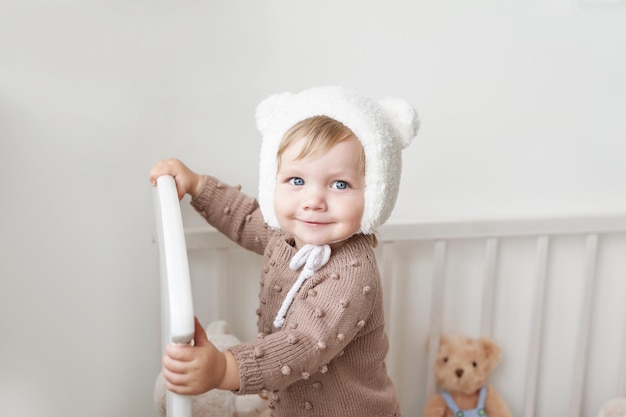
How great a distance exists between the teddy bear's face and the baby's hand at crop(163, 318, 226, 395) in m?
0.79

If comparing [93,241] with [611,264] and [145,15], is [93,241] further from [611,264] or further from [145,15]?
[611,264]

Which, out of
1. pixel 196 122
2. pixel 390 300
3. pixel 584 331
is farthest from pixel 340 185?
pixel 584 331

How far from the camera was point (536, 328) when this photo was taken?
1.72 metres

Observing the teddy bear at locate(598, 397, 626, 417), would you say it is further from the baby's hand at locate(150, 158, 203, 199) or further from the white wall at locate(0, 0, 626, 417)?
the baby's hand at locate(150, 158, 203, 199)

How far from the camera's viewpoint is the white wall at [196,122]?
1.41 metres

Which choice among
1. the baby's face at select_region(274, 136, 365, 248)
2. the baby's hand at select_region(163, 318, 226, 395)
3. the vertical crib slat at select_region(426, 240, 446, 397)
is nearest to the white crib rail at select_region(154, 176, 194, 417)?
the baby's hand at select_region(163, 318, 226, 395)

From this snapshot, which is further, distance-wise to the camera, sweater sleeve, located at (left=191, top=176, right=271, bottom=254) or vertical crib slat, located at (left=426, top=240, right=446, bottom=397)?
vertical crib slat, located at (left=426, top=240, right=446, bottom=397)

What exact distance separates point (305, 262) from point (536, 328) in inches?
27.8

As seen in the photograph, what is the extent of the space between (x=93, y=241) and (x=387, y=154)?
594 mm

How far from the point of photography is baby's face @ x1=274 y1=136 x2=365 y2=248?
114 cm

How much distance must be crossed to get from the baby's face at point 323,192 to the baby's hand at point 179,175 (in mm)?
222

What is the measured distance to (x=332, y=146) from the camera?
114 centimetres

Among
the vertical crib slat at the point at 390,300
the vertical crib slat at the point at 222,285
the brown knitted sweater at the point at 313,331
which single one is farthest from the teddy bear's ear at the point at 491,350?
the vertical crib slat at the point at 222,285

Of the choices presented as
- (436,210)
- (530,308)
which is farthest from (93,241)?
(530,308)
